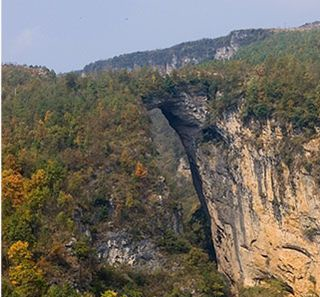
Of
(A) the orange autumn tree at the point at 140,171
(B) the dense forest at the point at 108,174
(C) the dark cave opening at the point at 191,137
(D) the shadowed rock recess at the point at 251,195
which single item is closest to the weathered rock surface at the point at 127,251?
(B) the dense forest at the point at 108,174

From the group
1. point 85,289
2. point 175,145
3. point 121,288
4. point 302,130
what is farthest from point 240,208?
point 175,145

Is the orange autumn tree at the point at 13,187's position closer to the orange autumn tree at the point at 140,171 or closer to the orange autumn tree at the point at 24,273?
the orange autumn tree at the point at 24,273

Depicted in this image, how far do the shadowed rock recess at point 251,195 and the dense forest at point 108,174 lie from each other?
0.69 metres

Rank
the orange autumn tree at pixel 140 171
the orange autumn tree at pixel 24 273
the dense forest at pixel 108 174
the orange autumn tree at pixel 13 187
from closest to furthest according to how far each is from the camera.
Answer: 1. the orange autumn tree at pixel 24 273
2. the dense forest at pixel 108 174
3. the orange autumn tree at pixel 13 187
4. the orange autumn tree at pixel 140 171

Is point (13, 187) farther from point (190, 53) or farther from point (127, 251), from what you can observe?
point (190, 53)

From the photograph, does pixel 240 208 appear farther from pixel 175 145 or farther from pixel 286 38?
pixel 286 38

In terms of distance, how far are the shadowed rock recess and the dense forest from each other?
685 mm

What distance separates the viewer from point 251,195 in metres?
25.9

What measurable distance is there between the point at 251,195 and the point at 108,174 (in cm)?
695

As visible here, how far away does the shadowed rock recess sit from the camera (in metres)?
23.5

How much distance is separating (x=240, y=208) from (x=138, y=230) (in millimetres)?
6072

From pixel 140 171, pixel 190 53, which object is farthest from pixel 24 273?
pixel 190 53

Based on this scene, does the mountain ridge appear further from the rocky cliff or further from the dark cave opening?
the dark cave opening

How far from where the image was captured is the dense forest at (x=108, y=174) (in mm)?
16656
